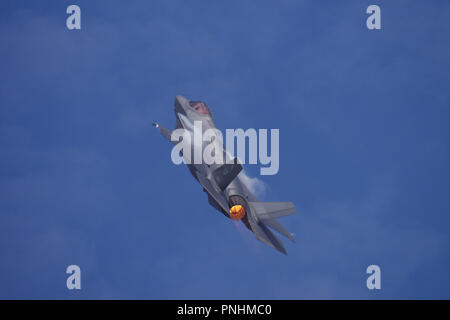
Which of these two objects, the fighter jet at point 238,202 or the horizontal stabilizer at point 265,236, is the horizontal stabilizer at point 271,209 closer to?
the fighter jet at point 238,202

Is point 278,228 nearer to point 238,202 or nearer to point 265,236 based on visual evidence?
point 265,236

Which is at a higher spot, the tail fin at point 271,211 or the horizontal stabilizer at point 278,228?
the tail fin at point 271,211

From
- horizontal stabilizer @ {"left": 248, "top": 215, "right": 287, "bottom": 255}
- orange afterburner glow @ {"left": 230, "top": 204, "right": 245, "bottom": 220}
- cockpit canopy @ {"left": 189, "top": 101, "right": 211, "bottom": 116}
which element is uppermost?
cockpit canopy @ {"left": 189, "top": 101, "right": 211, "bottom": 116}

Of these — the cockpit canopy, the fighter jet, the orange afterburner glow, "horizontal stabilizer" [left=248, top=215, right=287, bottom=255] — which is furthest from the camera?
the cockpit canopy

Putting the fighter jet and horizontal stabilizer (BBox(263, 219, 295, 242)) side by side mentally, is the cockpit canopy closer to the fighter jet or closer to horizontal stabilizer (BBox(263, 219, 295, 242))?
the fighter jet

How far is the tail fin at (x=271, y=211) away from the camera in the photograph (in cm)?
5688

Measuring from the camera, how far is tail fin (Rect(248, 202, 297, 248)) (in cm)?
5688

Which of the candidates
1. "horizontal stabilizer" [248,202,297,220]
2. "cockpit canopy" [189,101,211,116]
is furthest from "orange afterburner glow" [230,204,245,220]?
"cockpit canopy" [189,101,211,116]

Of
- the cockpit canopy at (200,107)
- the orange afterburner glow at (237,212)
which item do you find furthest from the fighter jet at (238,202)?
the cockpit canopy at (200,107)

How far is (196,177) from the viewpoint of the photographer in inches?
2335

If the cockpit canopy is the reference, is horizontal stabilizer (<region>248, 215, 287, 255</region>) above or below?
below

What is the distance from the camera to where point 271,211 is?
57.1 meters

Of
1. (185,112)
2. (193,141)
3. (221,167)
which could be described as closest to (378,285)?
(221,167)
